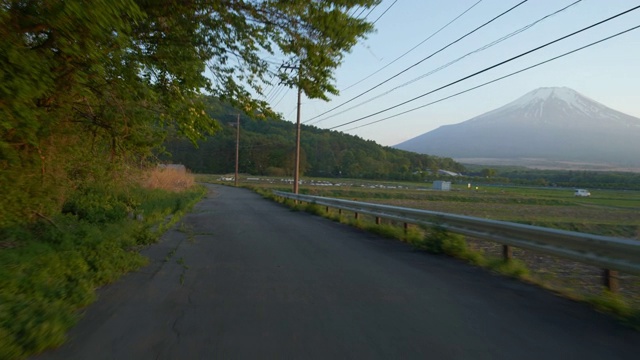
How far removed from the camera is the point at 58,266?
7.18 m

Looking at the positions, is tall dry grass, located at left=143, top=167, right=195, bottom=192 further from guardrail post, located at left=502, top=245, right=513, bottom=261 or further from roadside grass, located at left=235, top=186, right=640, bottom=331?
guardrail post, located at left=502, top=245, right=513, bottom=261

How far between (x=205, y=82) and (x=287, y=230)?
517 cm

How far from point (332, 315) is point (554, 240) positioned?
412cm

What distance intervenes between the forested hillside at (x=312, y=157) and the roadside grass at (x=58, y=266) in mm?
77243

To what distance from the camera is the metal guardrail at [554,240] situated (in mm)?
6414

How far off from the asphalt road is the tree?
267cm

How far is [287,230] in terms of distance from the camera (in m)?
15.3

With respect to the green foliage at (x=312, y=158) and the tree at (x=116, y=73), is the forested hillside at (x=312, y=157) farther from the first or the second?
the tree at (x=116, y=73)

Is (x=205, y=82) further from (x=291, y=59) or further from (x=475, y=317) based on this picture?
(x=475, y=317)

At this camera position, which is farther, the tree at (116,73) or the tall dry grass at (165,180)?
the tall dry grass at (165,180)

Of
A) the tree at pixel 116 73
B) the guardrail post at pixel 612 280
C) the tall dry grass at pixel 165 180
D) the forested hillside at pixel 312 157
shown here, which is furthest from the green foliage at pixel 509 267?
the forested hillside at pixel 312 157

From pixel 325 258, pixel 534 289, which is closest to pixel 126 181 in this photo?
pixel 325 258

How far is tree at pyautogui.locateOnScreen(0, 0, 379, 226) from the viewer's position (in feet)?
19.7

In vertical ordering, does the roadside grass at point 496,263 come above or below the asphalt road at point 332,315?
above
